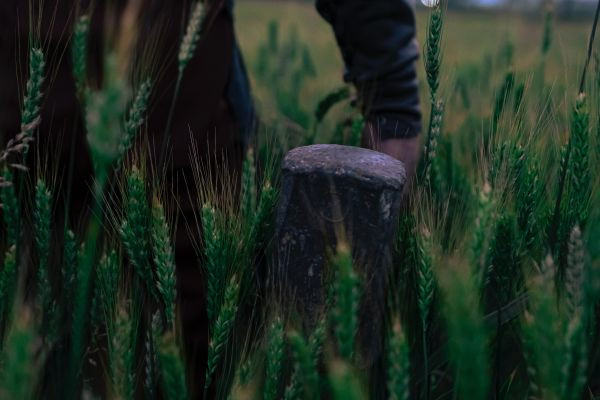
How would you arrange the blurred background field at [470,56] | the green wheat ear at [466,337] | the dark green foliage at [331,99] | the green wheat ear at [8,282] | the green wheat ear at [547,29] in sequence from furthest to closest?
the green wheat ear at [547,29], the dark green foliage at [331,99], the blurred background field at [470,56], the green wheat ear at [8,282], the green wheat ear at [466,337]

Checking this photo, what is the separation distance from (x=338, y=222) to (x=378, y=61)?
1.79ft

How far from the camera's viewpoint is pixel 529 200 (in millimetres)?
886

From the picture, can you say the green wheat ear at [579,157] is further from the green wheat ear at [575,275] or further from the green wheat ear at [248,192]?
the green wheat ear at [248,192]

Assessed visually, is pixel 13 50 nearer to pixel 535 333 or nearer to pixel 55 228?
pixel 55 228

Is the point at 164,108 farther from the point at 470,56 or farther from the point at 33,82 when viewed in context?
the point at 470,56

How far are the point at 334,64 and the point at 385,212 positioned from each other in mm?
4443

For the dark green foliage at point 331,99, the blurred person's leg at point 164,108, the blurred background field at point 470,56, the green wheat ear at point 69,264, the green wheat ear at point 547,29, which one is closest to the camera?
the green wheat ear at point 69,264

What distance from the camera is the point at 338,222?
2.61 feet

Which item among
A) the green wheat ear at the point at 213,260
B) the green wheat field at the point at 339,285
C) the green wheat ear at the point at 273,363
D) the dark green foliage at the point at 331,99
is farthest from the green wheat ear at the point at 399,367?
the dark green foliage at the point at 331,99

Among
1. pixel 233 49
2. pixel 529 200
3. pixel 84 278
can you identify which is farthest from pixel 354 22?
pixel 84 278

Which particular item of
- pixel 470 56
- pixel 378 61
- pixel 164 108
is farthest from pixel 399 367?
pixel 470 56

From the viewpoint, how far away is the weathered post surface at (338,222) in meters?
0.79

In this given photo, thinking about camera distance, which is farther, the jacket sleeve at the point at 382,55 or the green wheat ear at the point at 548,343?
the jacket sleeve at the point at 382,55

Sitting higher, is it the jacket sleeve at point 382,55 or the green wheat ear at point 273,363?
the jacket sleeve at point 382,55
